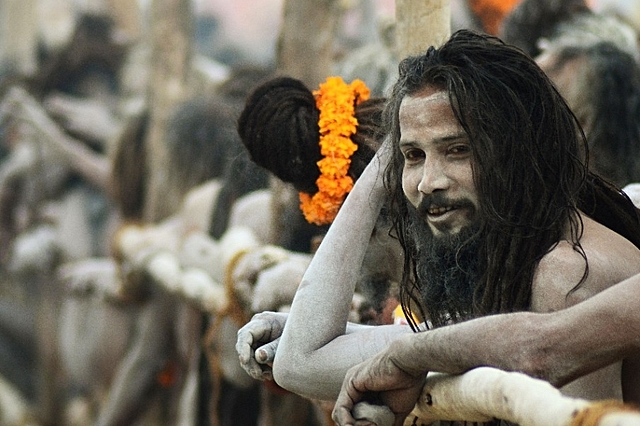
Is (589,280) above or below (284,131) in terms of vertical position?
below

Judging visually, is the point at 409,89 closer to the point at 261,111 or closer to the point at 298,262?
the point at 261,111

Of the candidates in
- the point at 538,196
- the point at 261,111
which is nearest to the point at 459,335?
the point at 538,196

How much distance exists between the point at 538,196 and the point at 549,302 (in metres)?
0.27

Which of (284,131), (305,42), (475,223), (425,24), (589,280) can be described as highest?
(305,42)

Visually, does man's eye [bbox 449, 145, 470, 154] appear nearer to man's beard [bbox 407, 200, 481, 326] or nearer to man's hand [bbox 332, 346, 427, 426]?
man's beard [bbox 407, 200, 481, 326]

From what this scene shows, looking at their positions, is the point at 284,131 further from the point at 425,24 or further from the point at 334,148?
the point at 425,24

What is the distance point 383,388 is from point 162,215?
18.6 ft

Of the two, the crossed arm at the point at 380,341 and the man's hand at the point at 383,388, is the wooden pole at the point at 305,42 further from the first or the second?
the man's hand at the point at 383,388

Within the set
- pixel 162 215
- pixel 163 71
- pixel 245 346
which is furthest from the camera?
pixel 163 71

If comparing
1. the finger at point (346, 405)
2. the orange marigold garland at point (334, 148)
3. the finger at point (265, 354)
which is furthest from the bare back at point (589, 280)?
the orange marigold garland at point (334, 148)

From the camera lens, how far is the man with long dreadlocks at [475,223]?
2.80 m

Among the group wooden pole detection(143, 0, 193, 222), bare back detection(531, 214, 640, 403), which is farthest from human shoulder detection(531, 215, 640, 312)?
wooden pole detection(143, 0, 193, 222)

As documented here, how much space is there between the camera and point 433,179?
3.06 metres

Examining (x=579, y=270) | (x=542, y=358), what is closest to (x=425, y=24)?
(x=579, y=270)
